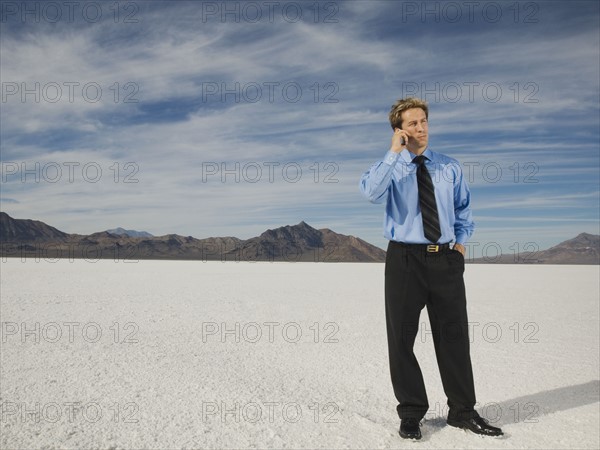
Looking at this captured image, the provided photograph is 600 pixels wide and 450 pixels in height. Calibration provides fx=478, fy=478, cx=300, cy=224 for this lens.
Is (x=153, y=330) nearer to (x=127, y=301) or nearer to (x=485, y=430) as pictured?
(x=127, y=301)

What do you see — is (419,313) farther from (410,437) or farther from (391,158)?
(391,158)

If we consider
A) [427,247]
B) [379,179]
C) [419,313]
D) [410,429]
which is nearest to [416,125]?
[379,179]

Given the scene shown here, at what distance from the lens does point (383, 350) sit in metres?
5.38

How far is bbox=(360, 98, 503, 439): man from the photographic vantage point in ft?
8.93

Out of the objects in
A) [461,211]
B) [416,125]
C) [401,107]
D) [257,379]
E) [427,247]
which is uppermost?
[401,107]

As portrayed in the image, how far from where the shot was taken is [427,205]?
2.72 metres

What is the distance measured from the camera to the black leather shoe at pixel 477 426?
272cm

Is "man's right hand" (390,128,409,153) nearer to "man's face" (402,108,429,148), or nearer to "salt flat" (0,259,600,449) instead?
"man's face" (402,108,429,148)

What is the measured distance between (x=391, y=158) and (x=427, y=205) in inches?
15.3

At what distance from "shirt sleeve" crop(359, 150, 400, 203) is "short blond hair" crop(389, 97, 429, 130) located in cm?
32

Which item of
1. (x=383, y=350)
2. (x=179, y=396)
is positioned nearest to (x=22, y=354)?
(x=179, y=396)

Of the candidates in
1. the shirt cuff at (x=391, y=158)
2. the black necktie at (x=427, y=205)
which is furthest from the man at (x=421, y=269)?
the shirt cuff at (x=391, y=158)

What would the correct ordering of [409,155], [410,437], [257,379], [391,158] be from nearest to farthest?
1. [391,158]
2. [410,437]
3. [409,155]
4. [257,379]

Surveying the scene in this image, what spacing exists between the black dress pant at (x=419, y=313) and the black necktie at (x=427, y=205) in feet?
0.37
